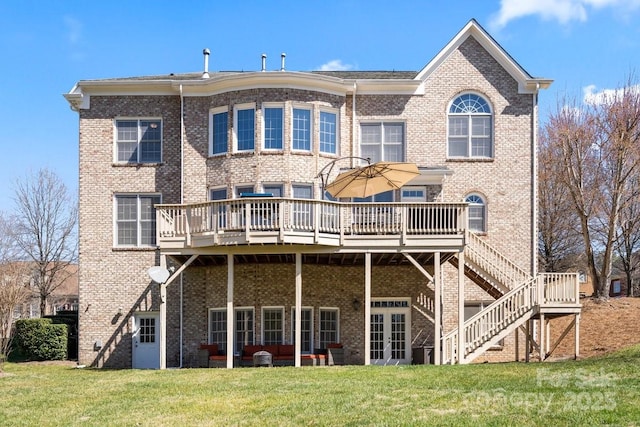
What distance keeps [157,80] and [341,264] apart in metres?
8.15

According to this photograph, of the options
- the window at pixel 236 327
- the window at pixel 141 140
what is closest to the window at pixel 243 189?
the window at pixel 141 140

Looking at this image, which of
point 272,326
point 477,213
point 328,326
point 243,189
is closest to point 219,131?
point 243,189

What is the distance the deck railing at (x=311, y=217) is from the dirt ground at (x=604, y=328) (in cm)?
768

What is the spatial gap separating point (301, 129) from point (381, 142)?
2.78 metres

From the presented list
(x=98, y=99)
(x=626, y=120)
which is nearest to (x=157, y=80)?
(x=98, y=99)

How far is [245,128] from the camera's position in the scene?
26.4 meters

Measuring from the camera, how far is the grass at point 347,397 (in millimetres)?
13891

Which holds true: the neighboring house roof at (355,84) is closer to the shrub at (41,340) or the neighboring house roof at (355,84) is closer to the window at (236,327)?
the window at (236,327)

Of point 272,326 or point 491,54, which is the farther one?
point 491,54

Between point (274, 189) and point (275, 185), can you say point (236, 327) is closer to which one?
point (274, 189)

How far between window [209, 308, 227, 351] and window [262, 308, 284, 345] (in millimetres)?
1282

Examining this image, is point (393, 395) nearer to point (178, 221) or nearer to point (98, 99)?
point (178, 221)

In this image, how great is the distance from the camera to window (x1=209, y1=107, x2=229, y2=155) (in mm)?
26766

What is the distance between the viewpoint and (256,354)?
23438 millimetres
